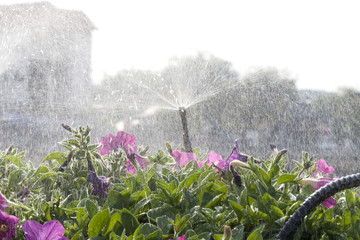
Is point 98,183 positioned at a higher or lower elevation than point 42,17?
lower

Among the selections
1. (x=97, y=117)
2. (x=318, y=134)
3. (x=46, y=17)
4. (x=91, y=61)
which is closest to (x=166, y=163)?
(x=318, y=134)

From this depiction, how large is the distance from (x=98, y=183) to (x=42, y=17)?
1817 centimetres

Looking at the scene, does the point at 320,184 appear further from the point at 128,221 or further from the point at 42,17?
the point at 42,17

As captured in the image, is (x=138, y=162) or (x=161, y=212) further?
(x=138, y=162)

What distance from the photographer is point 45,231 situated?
46cm

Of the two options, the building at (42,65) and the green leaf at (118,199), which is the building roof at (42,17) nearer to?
the building at (42,65)

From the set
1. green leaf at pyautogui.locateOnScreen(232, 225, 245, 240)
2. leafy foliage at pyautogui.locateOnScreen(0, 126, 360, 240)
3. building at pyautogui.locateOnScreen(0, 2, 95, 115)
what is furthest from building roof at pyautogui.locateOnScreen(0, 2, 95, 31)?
green leaf at pyautogui.locateOnScreen(232, 225, 245, 240)

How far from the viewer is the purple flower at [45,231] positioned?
1.49ft

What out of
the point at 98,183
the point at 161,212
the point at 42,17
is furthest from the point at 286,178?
the point at 42,17

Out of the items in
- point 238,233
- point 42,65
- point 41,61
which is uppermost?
point 41,61

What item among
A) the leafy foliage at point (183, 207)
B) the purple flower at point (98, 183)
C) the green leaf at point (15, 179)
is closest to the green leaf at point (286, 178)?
the leafy foliage at point (183, 207)

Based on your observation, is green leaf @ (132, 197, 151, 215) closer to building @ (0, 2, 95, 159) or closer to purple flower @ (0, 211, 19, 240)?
purple flower @ (0, 211, 19, 240)

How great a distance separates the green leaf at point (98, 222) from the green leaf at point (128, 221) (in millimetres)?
18

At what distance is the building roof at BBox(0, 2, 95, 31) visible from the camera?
15.0 metres
